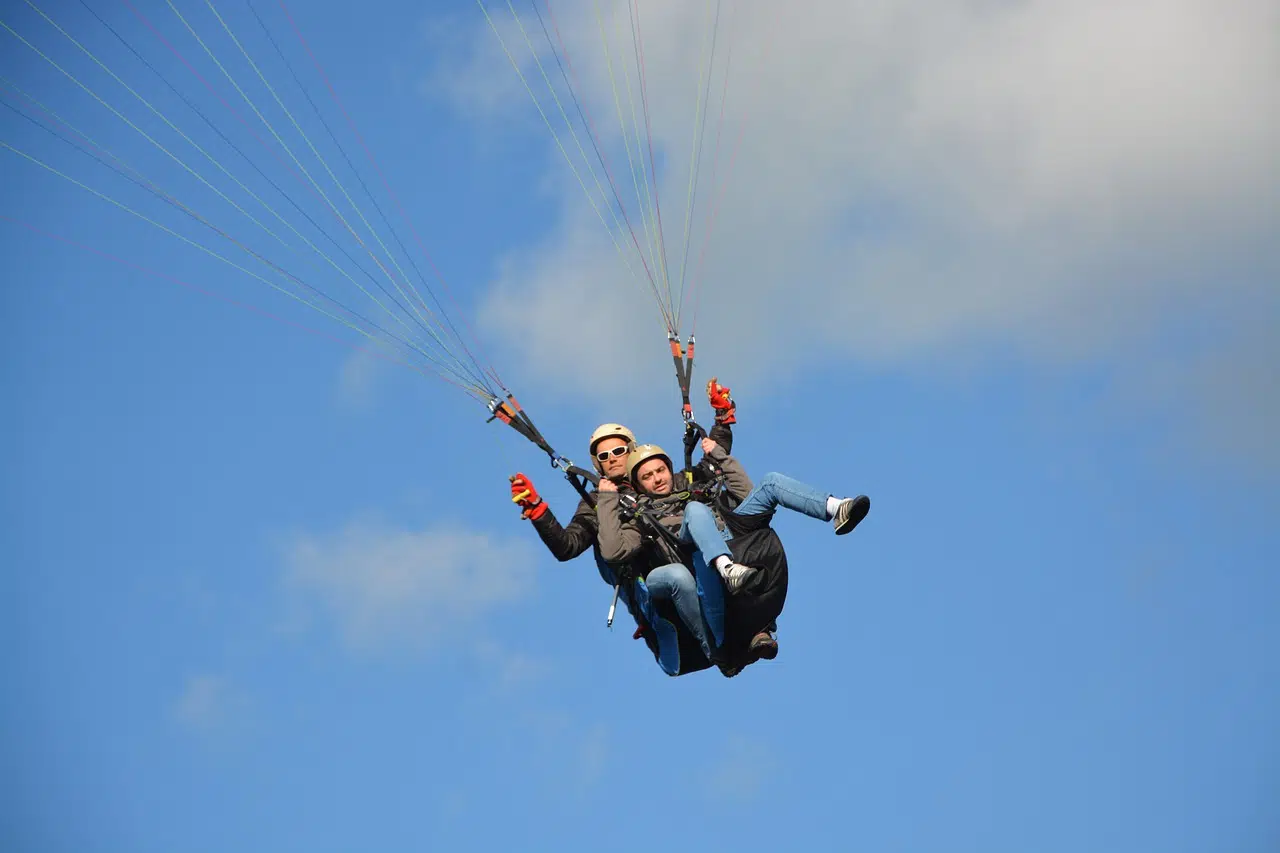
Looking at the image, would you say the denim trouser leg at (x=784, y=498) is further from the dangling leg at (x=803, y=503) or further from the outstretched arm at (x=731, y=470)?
the outstretched arm at (x=731, y=470)

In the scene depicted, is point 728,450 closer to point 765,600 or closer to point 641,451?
point 641,451

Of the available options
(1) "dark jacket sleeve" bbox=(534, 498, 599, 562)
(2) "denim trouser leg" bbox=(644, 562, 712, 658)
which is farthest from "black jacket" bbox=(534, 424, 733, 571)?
(2) "denim trouser leg" bbox=(644, 562, 712, 658)

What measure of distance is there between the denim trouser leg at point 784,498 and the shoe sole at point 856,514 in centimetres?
24

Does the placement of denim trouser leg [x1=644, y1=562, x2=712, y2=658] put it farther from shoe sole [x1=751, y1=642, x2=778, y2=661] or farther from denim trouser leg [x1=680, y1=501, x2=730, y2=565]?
shoe sole [x1=751, y1=642, x2=778, y2=661]

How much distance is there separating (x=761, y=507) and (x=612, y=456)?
2.04 metres

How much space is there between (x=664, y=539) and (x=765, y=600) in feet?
3.59

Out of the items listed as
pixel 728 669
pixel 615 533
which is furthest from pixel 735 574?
pixel 728 669

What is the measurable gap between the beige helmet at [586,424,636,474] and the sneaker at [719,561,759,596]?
248 cm

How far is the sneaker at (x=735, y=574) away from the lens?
514 inches

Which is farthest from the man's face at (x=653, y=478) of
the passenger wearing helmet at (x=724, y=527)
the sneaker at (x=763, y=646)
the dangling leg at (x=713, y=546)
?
the sneaker at (x=763, y=646)

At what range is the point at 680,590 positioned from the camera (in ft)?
45.3

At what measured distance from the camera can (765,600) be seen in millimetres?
13562

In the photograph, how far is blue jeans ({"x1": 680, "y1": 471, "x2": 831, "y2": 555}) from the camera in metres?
13.3

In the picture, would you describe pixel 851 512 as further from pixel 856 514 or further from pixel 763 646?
pixel 763 646
